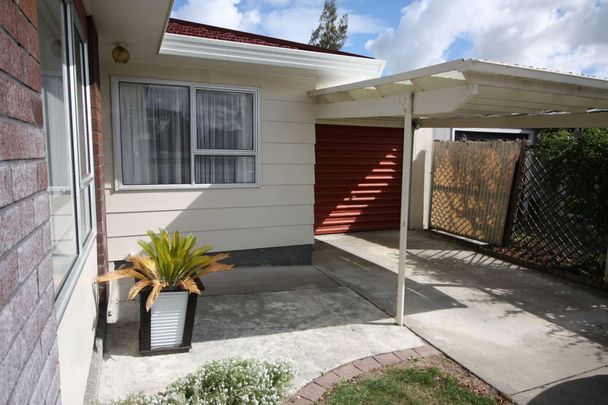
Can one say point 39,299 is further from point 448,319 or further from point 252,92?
point 252,92

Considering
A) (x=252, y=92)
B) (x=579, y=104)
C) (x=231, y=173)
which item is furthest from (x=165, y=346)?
(x=579, y=104)

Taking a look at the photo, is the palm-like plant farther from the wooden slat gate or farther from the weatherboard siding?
the wooden slat gate

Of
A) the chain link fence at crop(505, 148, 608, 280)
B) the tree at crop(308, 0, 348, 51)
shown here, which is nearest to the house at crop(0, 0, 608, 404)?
the chain link fence at crop(505, 148, 608, 280)

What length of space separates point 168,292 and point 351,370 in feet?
5.25

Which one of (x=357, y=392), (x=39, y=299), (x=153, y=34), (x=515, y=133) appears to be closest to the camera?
(x=39, y=299)

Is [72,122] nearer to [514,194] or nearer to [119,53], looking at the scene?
[119,53]

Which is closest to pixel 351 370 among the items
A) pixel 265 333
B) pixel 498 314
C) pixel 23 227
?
pixel 265 333

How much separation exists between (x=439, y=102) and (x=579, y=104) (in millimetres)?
1682

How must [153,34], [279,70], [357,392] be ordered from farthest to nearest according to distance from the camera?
1. [279,70]
2. [153,34]
3. [357,392]

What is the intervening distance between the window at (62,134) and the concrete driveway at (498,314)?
10.3 ft

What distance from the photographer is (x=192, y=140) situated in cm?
560

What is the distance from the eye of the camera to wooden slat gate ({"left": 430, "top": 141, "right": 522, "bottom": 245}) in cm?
764

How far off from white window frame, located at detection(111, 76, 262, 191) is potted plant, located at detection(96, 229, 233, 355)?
2.02 meters

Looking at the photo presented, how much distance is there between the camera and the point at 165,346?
357 centimetres
